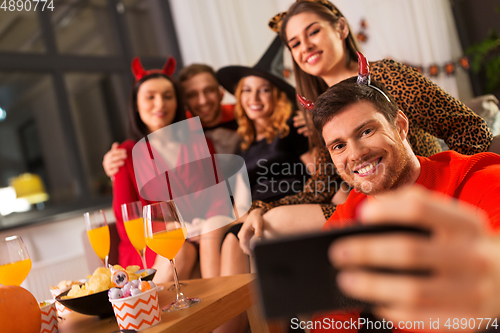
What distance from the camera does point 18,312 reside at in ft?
2.76

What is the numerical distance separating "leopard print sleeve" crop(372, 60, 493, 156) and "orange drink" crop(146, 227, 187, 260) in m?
0.83

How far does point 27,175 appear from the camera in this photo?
3488 millimetres

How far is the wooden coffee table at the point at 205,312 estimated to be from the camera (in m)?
0.83

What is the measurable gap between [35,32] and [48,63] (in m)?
0.45

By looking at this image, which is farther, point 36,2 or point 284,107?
point 36,2

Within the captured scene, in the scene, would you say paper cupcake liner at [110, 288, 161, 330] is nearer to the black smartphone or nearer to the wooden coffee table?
the wooden coffee table

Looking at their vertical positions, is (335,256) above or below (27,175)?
below

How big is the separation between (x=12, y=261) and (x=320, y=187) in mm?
1136

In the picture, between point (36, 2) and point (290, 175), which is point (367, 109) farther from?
point (36, 2)

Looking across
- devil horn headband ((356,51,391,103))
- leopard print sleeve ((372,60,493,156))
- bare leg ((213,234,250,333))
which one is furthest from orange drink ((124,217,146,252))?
leopard print sleeve ((372,60,493,156))

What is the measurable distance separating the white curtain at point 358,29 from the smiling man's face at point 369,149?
1.81m

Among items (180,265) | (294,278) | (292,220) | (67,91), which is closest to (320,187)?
(292,220)

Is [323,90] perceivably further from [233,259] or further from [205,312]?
[205,312]

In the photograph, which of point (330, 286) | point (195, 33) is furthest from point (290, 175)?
point (195, 33)
